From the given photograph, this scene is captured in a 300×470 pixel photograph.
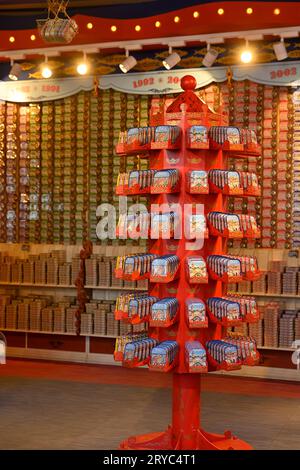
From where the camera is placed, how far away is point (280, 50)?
8695mm

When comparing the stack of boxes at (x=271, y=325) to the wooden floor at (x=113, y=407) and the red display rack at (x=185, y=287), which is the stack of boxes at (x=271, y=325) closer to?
the wooden floor at (x=113, y=407)

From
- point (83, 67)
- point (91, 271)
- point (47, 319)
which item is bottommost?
point (47, 319)

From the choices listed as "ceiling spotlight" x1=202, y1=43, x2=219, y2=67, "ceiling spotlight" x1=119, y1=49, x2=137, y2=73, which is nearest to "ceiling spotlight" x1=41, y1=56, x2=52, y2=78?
"ceiling spotlight" x1=119, y1=49, x2=137, y2=73

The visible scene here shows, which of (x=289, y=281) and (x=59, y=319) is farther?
(x=59, y=319)

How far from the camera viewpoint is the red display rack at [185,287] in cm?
530

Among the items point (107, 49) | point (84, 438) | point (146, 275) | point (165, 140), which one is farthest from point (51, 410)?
point (107, 49)

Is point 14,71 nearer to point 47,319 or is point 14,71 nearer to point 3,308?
point 3,308

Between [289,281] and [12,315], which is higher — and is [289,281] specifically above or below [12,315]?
above

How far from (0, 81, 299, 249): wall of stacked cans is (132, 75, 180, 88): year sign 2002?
157mm

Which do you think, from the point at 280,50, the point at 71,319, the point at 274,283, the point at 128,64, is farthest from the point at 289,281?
the point at 128,64

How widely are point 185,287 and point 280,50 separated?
4.29 metres

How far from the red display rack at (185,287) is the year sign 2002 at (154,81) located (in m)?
3.87

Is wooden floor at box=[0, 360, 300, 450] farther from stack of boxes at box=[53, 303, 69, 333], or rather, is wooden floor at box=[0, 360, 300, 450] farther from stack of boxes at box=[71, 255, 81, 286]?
stack of boxes at box=[71, 255, 81, 286]

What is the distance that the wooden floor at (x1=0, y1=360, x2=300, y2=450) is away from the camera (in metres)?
5.92
